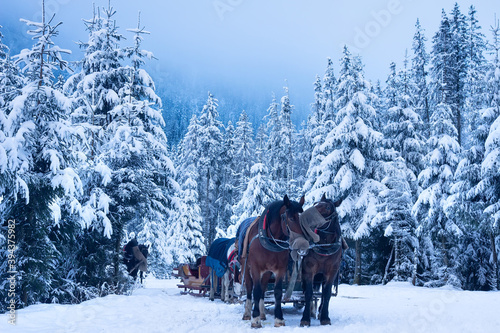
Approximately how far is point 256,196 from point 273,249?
23.1 m

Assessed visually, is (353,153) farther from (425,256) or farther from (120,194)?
(120,194)

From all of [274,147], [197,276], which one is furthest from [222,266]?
[274,147]

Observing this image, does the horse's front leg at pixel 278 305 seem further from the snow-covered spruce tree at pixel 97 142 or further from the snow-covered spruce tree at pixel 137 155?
the snow-covered spruce tree at pixel 137 155

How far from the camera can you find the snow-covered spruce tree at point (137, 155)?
51.1 feet

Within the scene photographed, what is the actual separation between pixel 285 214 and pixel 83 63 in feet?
44.5

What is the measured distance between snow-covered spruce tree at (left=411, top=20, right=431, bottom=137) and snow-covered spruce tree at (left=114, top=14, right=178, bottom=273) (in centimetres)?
2221

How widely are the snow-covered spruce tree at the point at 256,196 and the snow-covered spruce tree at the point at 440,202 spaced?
11635mm

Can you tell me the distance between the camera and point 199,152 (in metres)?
43.1

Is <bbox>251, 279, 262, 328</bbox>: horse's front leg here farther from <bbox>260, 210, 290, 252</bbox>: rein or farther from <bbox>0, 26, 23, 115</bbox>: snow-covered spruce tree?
<bbox>0, 26, 23, 115</bbox>: snow-covered spruce tree

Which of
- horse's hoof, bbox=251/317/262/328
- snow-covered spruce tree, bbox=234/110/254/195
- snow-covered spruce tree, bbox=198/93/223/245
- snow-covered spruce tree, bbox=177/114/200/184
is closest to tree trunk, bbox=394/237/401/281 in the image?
horse's hoof, bbox=251/317/262/328

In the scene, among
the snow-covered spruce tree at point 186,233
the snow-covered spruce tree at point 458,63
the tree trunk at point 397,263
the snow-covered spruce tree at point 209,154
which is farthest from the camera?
the snow-covered spruce tree at point 209,154

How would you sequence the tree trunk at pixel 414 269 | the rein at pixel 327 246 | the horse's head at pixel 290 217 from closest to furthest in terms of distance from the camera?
the horse's head at pixel 290 217
the rein at pixel 327 246
the tree trunk at pixel 414 269

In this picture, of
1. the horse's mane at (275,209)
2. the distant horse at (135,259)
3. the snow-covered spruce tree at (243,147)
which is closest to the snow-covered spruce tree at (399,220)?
the distant horse at (135,259)

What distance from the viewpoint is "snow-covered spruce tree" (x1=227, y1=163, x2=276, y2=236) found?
30.9m
